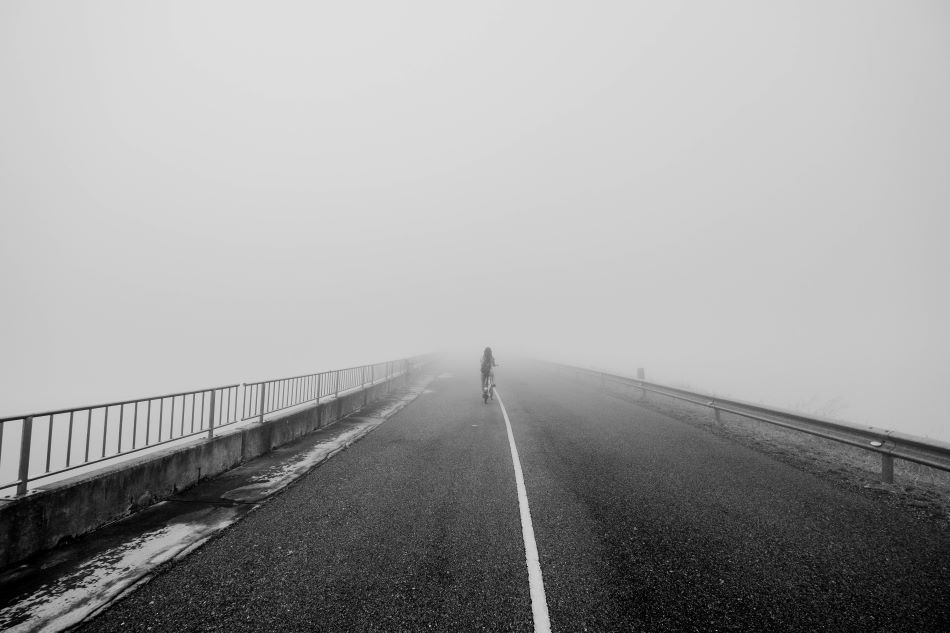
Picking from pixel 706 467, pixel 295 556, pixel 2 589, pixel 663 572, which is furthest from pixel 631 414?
pixel 2 589

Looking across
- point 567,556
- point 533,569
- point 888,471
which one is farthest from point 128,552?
point 888,471

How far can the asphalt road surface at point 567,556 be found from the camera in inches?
106

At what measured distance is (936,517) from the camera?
4.34 metres

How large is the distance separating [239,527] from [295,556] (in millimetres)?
1075

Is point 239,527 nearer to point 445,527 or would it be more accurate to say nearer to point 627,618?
point 445,527

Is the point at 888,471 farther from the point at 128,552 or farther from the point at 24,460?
the point at 24,460

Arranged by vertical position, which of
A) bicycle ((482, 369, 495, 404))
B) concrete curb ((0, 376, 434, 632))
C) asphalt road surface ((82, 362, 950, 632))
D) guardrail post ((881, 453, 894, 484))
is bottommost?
concrete curb ((0, 376, 434, 632))

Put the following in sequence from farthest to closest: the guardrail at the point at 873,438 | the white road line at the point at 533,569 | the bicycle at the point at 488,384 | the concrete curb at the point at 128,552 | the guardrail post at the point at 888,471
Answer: the bicycle at the point at 488,384
the guardrail post at the point at 888,471
the guardrail at the point at 873,438
the concrete curb at the point at 128,552
the white road line at the point at 533,569

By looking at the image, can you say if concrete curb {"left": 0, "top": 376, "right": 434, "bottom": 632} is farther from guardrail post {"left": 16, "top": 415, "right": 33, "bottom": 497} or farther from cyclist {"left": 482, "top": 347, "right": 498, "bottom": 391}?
cyclist {"left": 482, "top": 347, "right": 498, "bottom": 391}

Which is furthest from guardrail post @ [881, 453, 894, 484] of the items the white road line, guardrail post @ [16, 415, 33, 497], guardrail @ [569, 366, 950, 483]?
guardrail post @ [16, 415, 33, 497]

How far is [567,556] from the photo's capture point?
11.4 ft

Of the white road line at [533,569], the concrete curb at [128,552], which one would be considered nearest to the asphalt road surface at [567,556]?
the white road line at [533,569]

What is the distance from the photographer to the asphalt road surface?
2.69m

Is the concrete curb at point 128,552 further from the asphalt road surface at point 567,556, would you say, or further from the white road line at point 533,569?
the white road line at point 533,569
